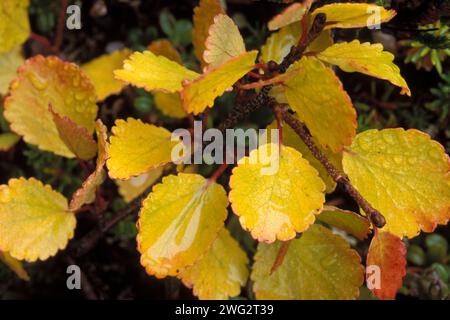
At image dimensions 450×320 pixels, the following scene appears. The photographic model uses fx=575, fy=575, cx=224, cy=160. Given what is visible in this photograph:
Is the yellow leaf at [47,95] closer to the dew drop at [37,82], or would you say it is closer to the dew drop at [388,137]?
the dew drop at [37,82]

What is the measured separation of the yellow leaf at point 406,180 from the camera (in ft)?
2.43

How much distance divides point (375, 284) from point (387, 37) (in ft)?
1.60

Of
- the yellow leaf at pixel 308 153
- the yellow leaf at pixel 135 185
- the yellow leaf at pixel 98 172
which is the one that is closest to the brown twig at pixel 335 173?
the yellow leaf at pixel 308 153

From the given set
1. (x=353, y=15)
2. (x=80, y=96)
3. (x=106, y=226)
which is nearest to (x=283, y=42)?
(x=353, y=15)

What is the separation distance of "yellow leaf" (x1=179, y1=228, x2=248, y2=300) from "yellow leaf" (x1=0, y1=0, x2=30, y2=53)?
0.54 metres

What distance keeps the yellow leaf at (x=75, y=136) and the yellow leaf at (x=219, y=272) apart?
0.79ft

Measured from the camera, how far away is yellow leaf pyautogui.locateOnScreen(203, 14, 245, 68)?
694 mm

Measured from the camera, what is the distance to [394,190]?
29.5 inches

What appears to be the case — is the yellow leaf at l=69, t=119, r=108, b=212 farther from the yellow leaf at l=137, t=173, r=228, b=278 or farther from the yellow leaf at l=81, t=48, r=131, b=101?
Answer: the yellow leaf at l=81, t=48, r=131, b=101

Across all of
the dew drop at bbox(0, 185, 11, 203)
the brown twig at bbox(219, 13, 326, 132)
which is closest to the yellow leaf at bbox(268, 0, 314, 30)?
the brown twig at bbox(219, 13, 326, 132)
